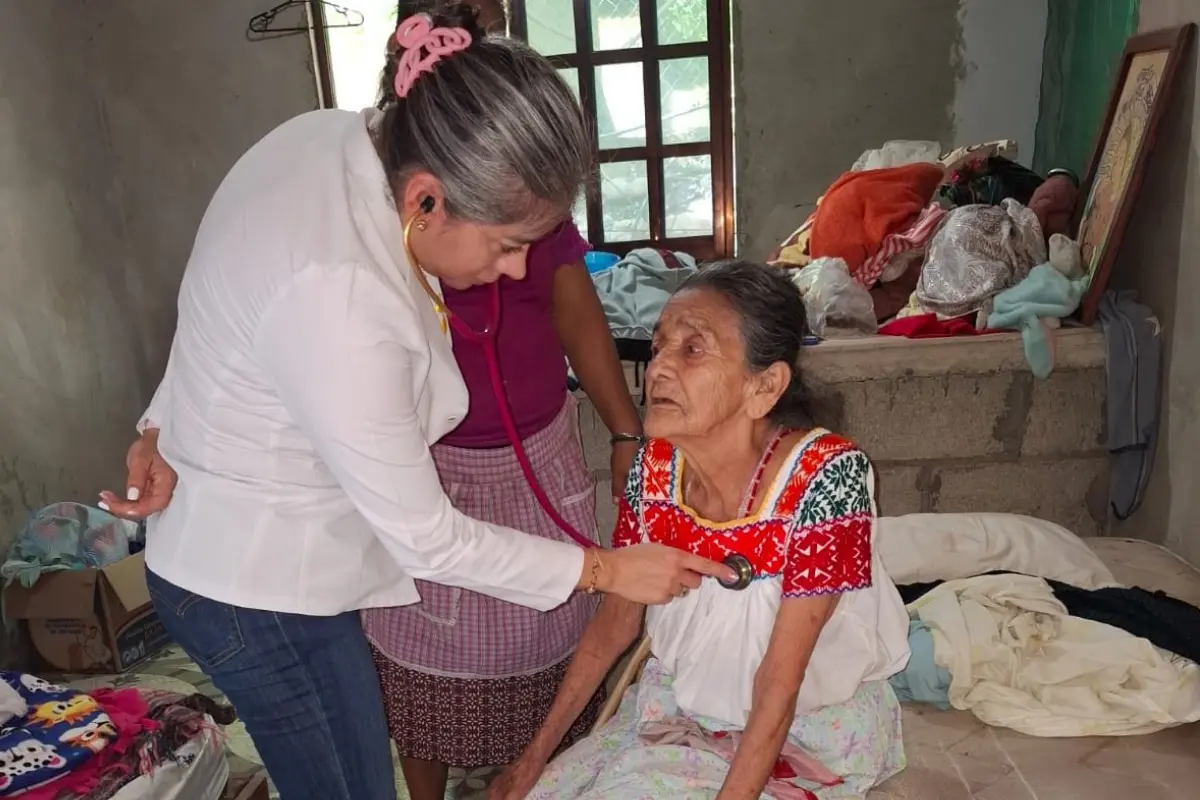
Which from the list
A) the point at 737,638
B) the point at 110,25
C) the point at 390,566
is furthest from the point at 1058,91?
the point at 110,25

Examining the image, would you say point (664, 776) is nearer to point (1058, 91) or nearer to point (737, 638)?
point (737, 638)

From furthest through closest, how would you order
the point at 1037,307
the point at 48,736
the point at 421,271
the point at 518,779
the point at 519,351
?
the point at 1037,307 → the point at 48,736 → the point at 519,351 → the point at 518,779 → the point at 421,271

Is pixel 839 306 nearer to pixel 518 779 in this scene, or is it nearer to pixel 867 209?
pixel 867 209

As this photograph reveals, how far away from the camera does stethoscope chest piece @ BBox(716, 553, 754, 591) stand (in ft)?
4.56

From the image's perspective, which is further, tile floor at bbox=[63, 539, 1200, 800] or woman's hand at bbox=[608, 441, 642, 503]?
woman's hand at bbox=[608, 441, 642, 503]

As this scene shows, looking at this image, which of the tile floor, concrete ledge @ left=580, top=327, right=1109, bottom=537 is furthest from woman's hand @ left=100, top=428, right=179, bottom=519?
concrete ledge @ left=580, top=327, right=1109, bottom=537

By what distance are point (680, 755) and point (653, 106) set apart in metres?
4.36

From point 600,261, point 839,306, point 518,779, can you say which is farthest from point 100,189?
point 518,779

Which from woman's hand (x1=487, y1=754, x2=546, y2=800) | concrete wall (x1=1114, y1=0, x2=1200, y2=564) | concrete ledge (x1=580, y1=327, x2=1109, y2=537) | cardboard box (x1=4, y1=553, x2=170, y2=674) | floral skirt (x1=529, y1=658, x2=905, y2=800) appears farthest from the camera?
cardboard box (x1=4, y1=553, x2=170, y2=674)

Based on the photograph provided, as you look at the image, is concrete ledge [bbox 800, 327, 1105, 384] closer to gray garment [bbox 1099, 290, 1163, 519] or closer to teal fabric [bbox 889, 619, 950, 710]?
gray garment [bbox 1099, 290, 1163, 519]

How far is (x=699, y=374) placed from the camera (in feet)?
4.61

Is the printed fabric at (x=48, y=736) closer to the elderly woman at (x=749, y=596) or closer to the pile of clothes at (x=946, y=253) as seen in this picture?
the elderly woman at (x=749, y=596)

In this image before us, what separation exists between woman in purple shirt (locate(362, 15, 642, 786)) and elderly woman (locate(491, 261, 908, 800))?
0.16m

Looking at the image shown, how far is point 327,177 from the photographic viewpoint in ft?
3.43
